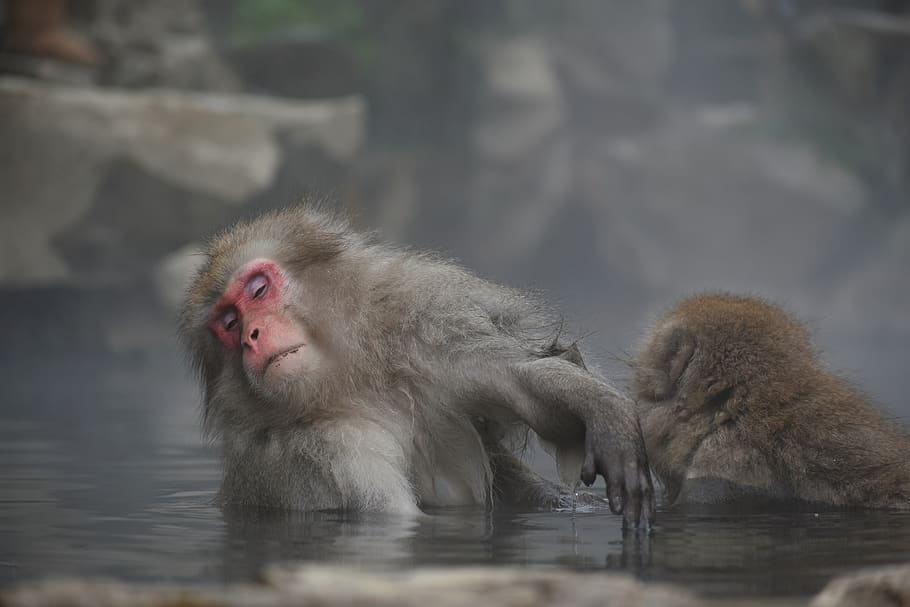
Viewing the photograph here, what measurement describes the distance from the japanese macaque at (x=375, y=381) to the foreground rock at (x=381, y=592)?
5.61ft

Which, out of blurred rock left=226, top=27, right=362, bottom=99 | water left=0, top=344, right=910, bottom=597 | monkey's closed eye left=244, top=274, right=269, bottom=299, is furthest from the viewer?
blurred rock left=226, top=27, right=362, bottom=99

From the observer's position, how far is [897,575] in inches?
97.3

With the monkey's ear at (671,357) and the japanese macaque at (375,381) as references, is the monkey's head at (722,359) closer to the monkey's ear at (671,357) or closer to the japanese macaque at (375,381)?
the monkey's ear at (671,357)

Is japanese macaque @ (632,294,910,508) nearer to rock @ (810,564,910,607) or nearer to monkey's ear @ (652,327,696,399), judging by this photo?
monkey's ear @ (652,327,696,399)

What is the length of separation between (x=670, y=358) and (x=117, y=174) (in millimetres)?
11634

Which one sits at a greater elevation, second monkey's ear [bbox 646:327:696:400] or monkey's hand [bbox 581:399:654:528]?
second monkey's ear [bbox 646:327:696:400]

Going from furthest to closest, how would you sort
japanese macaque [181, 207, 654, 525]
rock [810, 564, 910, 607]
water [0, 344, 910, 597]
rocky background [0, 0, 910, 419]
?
rocky background [0, 0, 910, 419] < japanese macaque [181, 207, 654, 525] < water [0, 344, 910, 597] < rock [810, 564, 910, 607]

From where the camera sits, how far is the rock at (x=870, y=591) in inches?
95.6

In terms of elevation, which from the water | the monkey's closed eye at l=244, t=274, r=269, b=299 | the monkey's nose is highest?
the monkey's closed eye at l=244, t=274, r=269, b=299

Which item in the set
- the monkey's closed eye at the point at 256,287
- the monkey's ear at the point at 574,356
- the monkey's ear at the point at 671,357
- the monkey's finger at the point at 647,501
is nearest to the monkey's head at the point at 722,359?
the monkey's ear at the point at 671,357

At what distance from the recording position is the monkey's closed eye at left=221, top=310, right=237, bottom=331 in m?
4.48

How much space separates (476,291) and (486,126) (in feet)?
60.9

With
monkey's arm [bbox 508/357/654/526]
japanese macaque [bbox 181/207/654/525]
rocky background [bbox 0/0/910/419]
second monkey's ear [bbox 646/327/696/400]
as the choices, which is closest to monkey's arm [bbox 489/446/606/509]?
japanese macaque [bbox 181/207/654/525]

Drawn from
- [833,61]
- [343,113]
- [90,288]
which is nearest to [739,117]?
[833,61]
